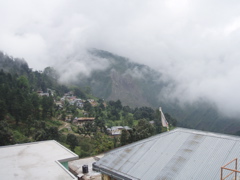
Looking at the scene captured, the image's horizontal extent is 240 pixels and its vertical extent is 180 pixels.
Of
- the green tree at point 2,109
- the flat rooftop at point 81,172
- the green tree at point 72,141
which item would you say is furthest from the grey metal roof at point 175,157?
the green tree at point 2,109

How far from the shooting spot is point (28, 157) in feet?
43.6

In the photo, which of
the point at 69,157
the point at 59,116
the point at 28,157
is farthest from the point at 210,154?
the point at 59,116

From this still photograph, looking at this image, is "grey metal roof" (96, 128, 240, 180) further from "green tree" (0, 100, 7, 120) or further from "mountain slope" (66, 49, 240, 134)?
"mountain slope" (66, 49, 240, 134)

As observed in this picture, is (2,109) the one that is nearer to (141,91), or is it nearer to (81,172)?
(81,172)

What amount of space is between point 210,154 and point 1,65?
8832 centimetres

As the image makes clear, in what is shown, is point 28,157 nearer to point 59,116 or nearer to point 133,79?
point 59,116

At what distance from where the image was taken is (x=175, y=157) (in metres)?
9.75

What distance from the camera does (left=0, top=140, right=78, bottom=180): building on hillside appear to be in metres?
10.6

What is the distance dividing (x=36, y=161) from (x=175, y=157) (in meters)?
7.71

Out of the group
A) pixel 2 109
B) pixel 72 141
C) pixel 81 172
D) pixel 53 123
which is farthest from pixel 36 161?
pixel 53 123

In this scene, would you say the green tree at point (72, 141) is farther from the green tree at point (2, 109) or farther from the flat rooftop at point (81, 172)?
the green tree at point (2, 109)

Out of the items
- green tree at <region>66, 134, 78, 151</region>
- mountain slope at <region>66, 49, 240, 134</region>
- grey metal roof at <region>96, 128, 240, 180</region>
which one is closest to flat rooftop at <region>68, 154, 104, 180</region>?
grey metal roof at <region>96, 128, 240, 180</region>

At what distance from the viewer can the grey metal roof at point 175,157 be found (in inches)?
346

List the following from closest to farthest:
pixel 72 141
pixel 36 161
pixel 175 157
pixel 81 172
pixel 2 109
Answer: pixel 175 157
pixel 36 161
pixel 81 172
pixel 72 141
pixel 2 109
